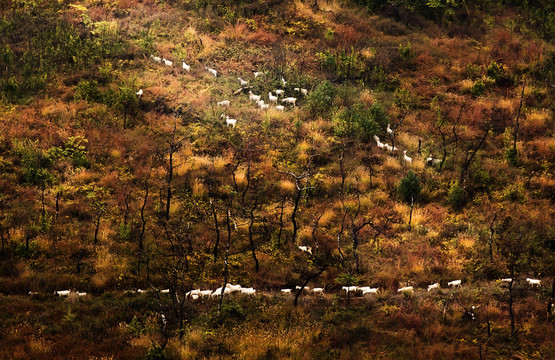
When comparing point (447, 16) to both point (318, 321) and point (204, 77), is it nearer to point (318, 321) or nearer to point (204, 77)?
point (204, 77)

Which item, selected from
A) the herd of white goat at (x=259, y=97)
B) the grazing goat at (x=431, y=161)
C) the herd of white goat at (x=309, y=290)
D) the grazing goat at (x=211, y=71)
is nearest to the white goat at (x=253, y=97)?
the herd of white goat at (x=259, y=97)

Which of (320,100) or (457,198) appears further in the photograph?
(320,100)

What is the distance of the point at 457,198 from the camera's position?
1420 cm

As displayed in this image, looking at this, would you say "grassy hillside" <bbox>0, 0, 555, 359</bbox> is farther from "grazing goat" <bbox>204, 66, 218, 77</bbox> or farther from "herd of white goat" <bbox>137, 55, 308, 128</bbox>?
"grazing goat" <bbox>204, 66, 218, 77</bbox>

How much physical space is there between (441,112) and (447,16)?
35.4ft

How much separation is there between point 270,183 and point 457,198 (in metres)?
5.31

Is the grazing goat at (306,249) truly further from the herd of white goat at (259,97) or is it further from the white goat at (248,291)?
the herd of white goat at (259,97)

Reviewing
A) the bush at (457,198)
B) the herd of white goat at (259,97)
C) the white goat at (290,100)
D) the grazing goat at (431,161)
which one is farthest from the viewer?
the white goat at (290,100)

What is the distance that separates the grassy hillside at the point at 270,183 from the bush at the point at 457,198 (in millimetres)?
56

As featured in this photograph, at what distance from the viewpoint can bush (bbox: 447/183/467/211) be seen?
14206 mm

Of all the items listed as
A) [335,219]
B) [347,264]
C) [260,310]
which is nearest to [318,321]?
[260,310]

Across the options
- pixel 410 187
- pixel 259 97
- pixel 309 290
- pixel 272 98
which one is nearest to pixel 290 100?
pixel 272 98

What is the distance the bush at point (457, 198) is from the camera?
559 inches

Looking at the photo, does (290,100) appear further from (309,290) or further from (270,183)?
(309,290)
